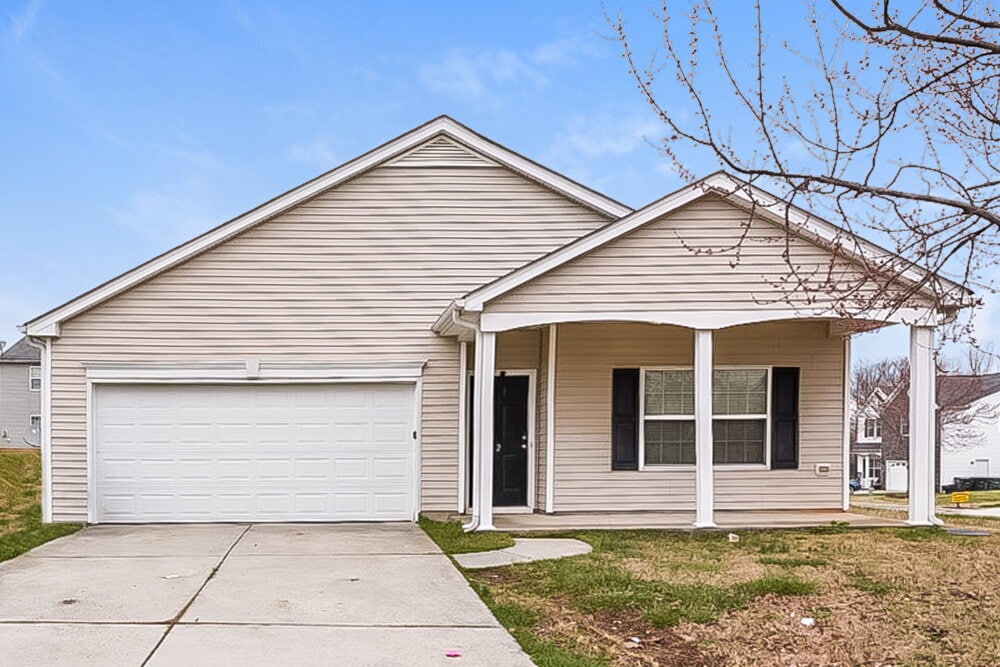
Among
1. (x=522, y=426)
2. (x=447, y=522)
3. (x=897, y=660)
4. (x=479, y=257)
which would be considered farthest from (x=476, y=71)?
(x=897, y=660)

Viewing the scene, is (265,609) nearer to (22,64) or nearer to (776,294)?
(776,294)

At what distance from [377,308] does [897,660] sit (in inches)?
352

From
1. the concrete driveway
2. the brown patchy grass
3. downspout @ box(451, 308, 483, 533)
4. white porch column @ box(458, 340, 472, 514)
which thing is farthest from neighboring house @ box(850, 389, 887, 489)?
the concrete driveway

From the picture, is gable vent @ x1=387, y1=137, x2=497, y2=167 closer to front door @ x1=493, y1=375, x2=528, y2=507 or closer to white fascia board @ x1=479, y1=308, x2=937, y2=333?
front door @ x1=493, y1=375, x2=528, y2=507

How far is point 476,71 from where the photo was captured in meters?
14.2

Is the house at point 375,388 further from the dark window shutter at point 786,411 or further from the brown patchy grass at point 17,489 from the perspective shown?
the brown patchy grass at point 17,489

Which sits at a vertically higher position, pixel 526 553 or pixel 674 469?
pixel 674 469

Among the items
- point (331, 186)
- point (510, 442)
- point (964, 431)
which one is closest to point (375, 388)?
point (510, 442)

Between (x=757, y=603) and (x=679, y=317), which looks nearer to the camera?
(x=757, y=603)

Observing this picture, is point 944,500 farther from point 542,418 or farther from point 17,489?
point 17,489

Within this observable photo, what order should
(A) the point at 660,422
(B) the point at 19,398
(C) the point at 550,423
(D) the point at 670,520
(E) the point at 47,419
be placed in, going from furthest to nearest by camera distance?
(B) the point at 19,398 → (A) the point at 660,422 → (C) the point at 550,423 → (E) the point at 47,419 → (D) the point at 670,520

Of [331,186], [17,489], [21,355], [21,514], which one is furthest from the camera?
[21,355]

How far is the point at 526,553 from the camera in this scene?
381 inches

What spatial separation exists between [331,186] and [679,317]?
5356 mm
